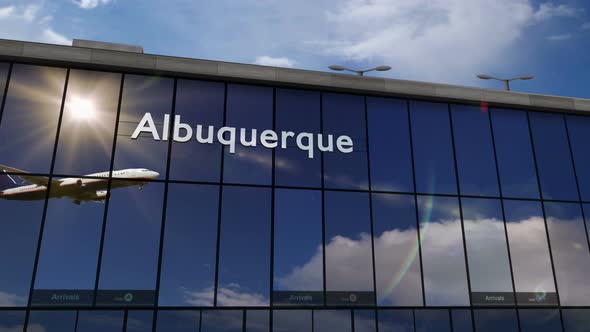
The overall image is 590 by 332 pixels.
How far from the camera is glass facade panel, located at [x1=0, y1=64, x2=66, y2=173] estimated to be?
1953 cm

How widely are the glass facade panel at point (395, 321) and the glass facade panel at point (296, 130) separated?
A: 20.3 feet

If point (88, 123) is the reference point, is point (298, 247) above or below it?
below

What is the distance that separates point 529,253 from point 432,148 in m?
6.61

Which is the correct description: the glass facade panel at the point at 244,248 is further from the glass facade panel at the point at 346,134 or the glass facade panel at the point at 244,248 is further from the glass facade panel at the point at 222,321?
the glass facade panel at the point at 346,134

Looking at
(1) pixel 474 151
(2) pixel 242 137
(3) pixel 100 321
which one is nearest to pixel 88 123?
(2) pixel 242 137

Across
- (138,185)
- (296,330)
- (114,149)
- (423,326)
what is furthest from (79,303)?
(423,326)

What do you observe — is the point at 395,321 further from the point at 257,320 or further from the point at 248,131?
the point at 248,131

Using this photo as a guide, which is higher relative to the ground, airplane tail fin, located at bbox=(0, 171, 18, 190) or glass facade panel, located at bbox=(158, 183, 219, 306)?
airplane tail fin, located at bbox=(0, 171, 18, 190)

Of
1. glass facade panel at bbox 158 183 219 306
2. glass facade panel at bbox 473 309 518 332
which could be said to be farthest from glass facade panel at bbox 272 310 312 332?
glass facade panel at bbox 473 309 518 332

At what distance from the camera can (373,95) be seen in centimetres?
2392

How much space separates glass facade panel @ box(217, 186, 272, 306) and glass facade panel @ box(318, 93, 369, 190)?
3.27 meters

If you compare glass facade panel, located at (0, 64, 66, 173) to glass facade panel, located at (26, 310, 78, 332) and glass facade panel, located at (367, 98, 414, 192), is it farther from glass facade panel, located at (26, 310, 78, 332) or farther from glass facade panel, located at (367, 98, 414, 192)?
glass facade panel, located at (367, 98, 414, 192)

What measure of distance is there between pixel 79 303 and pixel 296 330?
27.4 feet

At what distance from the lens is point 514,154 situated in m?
24.4
